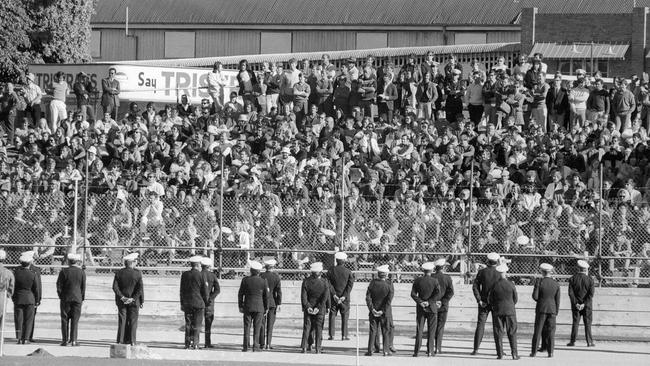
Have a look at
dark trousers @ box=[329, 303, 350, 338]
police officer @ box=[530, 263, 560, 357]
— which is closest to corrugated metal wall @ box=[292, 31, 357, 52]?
dark trousers @ box=[329, 303, 350, 338]

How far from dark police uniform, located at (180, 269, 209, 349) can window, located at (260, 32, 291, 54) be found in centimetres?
3735

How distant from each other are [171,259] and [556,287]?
7500 mm

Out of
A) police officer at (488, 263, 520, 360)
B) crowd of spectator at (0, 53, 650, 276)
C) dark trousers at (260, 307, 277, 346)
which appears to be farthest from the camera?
crowd of spectator at (0, 53, 650, 276)

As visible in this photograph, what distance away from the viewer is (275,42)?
6341cm

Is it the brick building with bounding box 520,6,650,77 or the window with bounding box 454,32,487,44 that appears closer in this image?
the brick building with bounding box 520,6,650,77

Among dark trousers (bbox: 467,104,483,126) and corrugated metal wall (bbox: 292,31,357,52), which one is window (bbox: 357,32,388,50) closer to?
corrugated metal wall (bbox: 292,31,357,52)

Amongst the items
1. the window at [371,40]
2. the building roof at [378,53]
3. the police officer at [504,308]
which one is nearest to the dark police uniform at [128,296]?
the police officer at [504,308]

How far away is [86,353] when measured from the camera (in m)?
25.4

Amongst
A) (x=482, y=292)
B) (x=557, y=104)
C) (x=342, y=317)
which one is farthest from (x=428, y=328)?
(x=557, y=104)

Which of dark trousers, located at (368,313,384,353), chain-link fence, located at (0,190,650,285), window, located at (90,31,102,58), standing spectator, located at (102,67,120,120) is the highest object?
window, located at (90,31,102,58)

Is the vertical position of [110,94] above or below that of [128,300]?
above

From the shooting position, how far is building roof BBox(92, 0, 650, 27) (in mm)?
60344

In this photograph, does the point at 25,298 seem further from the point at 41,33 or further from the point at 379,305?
the point at 41,33

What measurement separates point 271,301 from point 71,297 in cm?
350
